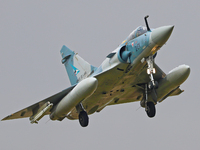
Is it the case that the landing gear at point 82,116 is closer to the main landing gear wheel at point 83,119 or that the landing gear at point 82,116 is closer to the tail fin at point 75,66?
the main landing gear wheel at point 83,119

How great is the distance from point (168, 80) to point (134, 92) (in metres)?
1.96

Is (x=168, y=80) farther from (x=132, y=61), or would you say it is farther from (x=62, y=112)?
(x=62, y=112)

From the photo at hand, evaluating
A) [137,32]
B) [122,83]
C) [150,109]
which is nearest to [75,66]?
[122,83]

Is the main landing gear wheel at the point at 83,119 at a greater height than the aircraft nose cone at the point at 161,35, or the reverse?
the aircraft nose cone at the point at 161,35

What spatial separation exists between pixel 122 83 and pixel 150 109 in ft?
7.59

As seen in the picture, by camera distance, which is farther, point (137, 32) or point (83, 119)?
point (83, 119)

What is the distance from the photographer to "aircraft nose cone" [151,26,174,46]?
15656mm

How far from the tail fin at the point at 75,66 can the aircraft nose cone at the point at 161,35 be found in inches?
171

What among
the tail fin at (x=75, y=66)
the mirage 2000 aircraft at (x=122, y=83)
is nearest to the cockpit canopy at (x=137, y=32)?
the mirage 2000 aircraft at (x=122, y=83)

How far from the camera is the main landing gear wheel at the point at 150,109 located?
62.3 ft

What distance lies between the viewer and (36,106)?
18203mm

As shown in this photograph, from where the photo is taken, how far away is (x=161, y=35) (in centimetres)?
1575

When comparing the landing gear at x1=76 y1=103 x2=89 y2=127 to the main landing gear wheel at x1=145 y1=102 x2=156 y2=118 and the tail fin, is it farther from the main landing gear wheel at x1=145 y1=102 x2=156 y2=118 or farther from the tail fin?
the main landing gear wheel at x1=145 y1=102 x2=156 y2=118

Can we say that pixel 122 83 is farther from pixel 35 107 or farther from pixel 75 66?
pixel 75 66
